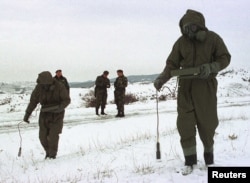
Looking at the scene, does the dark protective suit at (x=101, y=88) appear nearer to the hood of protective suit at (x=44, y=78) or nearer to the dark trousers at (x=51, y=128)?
the dark trousers at (x=51, y=128)

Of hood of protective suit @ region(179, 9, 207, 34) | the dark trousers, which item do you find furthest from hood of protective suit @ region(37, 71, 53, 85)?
hood of protective suit @ region(179, 9, 207, 34)

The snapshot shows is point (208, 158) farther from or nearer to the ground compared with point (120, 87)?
nearer to the ground

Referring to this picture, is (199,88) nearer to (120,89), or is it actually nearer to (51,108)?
(51,108)

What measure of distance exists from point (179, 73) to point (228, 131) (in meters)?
4.18

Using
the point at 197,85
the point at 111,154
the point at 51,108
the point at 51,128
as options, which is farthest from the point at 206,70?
the point at 51,128

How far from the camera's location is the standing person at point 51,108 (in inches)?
337

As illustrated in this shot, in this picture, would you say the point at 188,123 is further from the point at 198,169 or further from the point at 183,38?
the point at 183,38

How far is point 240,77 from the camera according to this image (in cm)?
A: 3812

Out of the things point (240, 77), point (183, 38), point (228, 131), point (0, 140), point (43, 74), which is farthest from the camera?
point (240, 77)

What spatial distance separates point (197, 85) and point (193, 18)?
0.83 meters

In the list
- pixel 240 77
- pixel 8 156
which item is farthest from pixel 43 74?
pixel 240 77

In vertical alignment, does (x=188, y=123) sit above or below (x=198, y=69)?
below

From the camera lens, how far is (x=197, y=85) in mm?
5250

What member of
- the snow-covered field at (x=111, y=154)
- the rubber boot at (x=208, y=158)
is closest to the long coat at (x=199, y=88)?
the rubber boot at (x=208, y=158)
